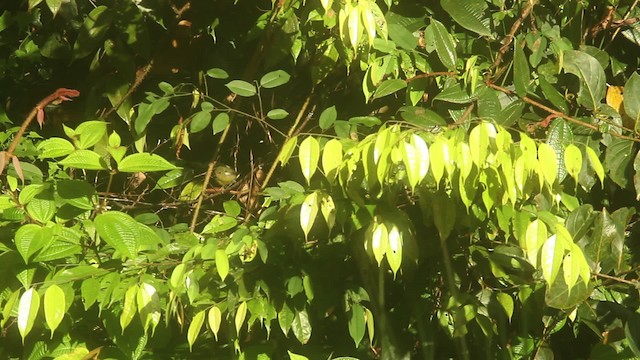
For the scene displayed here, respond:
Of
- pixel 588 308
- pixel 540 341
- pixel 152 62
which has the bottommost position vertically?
pixel 540 341

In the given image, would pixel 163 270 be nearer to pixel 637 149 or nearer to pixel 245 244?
pixel 245 244

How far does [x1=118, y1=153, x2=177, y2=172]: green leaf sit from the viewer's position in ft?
5.62

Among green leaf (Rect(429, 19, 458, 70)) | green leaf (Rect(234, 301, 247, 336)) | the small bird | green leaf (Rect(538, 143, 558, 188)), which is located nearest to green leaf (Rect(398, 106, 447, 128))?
green leaf (Rect(429, 19, 458, 70))

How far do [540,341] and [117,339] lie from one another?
1225mm

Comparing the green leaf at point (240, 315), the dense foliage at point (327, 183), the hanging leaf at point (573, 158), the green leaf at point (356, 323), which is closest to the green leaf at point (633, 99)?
the dense foliage at point (327, 183)

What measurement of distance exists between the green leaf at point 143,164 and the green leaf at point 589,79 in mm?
1134

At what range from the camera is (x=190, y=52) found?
9.00 ft

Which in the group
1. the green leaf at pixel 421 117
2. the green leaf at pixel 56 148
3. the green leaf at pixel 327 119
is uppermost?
the green leaf at pixel 56 148

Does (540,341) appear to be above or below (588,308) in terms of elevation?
below

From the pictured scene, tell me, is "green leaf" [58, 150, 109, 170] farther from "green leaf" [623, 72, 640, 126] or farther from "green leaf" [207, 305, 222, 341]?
"green leaf" [623, 72, 640, 126]

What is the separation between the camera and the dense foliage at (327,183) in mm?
1663

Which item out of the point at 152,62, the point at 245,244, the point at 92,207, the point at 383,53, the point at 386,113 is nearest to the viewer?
the point at 92,207

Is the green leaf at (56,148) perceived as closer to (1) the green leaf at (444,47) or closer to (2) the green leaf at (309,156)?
(2) the green leaf at (309,156)

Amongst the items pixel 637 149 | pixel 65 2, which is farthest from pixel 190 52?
pixel 637 149
